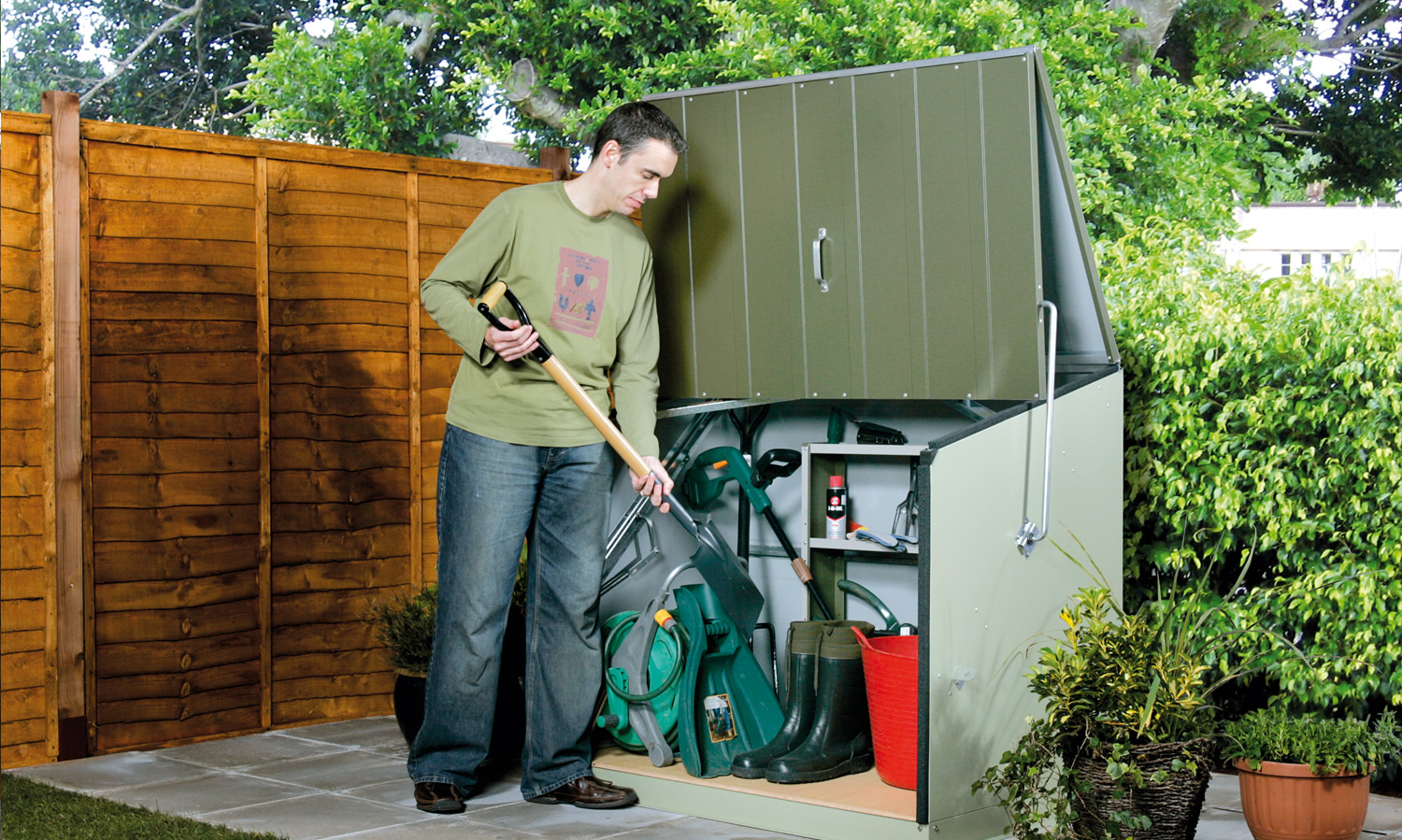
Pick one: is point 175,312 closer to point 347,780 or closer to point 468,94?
point 347,780

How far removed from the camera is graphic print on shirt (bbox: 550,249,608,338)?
9.59ft

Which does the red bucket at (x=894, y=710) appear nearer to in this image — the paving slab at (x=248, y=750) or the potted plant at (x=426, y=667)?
the potted plant at (x=426, y=667)

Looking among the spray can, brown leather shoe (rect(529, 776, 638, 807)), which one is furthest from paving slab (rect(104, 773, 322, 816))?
the spray can

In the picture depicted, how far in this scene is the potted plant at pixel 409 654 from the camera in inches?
133

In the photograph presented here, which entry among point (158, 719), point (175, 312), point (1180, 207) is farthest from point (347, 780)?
point (1180, 207)

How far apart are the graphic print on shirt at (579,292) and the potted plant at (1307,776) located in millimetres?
1624

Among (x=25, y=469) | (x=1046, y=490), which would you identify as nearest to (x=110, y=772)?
(x=25, y=469)

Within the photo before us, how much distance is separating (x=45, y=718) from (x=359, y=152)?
5.91ft

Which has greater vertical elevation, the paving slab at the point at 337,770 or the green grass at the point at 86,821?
the green grass at the point at 86,821

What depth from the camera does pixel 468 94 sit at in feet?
34.0

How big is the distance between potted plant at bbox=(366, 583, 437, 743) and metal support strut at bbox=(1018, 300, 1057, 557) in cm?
154

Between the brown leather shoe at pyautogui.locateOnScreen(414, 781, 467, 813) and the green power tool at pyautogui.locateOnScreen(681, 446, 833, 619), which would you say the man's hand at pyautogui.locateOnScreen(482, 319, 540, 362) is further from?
the brown leather shoe at pyautogui.locateOnScreen(414, 781, 467, 813)

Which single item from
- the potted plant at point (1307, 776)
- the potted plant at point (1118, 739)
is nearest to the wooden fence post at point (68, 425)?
the potted plant at point (1118, 739)

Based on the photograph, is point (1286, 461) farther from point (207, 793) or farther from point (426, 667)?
point (207, 793)
